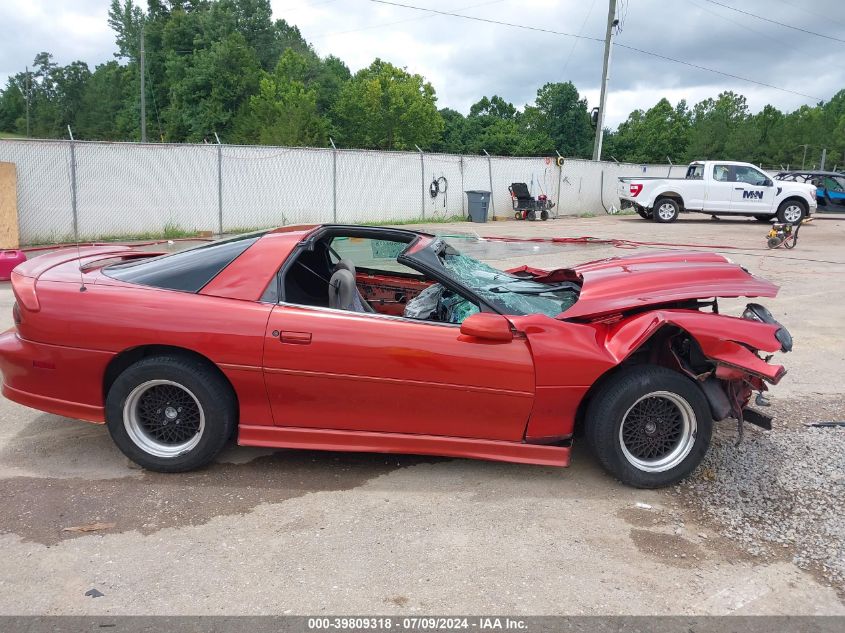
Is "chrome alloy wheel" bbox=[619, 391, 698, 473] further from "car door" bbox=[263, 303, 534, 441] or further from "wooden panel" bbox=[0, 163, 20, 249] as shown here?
"wooden panel" bbox=[0, 163, 20, 249]

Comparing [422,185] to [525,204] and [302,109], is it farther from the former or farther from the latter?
[302,109]

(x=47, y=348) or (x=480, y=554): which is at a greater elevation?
(x=47, y=348)

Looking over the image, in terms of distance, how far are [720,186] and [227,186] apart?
1488 cm

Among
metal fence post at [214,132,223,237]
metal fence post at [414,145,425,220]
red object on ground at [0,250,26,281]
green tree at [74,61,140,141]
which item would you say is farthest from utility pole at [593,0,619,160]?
green tree at [74,61,140,141]

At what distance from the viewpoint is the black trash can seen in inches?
872

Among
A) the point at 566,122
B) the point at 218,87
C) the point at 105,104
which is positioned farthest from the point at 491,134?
the point at 105,104

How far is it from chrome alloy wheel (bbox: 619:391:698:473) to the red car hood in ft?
1.80

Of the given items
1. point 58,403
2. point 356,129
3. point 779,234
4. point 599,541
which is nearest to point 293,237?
point 58,403

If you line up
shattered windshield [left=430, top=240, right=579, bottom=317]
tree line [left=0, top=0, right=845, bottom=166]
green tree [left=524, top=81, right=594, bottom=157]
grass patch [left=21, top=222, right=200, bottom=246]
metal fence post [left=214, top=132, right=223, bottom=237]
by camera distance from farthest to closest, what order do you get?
green tree [left=524, top=81, right=594, bottom=157]
tree line [left=0, top=0, right=845, bottom=166]
metal fence post [left=214, top=132, right=223, bottom=237]
grass patch [left=21, top=222, right=200, bottom=246]
shattered windshield [left=430, top=240, right=579, bottom=317]

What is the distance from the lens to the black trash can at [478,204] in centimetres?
2214

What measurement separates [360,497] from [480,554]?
0.78 metres

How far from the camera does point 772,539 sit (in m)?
3.14

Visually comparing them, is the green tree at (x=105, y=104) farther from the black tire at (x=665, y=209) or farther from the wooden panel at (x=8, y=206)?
the black tire at (x=665, y=209)

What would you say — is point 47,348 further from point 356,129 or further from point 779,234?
point 356,129
